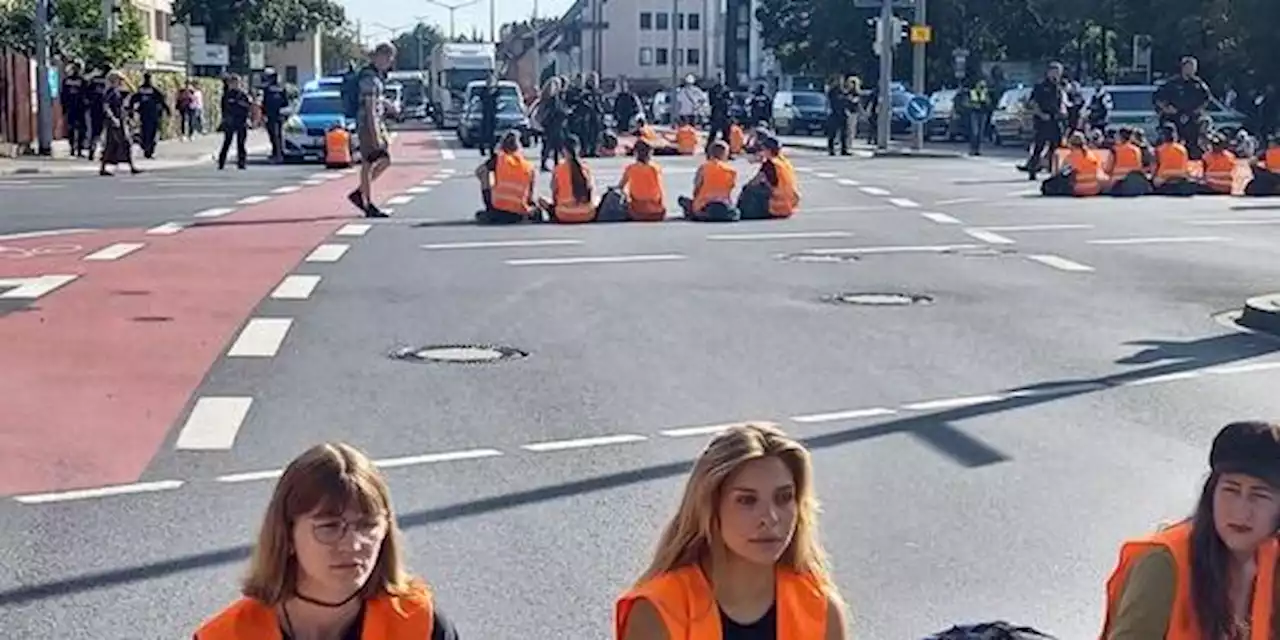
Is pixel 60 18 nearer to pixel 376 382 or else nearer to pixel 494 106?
pixel 494 106

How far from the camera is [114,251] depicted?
61.7 ft

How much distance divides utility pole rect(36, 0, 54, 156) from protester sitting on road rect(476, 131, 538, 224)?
1595cm

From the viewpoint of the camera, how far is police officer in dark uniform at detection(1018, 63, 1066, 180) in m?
32.4


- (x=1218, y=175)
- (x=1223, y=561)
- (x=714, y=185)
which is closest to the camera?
(x=1223, y=561)

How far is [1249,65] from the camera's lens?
53.3m

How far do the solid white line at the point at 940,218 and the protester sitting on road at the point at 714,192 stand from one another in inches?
92.2

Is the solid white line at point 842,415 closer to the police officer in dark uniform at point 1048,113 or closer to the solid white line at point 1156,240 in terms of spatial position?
the solid white line at point 1156,240

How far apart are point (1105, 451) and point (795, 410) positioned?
5.75 feet

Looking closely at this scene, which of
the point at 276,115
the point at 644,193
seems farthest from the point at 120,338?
the point at 276,115

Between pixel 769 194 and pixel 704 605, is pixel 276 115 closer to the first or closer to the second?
pixel 769 194

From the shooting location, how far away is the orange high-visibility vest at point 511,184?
2281 cm

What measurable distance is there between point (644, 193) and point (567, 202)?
95cm

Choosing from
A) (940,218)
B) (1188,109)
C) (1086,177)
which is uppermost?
(1188,109)

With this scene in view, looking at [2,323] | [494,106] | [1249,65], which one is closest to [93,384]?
[2,323]
